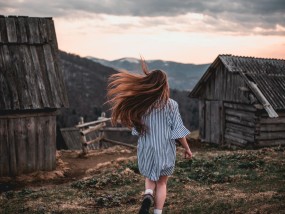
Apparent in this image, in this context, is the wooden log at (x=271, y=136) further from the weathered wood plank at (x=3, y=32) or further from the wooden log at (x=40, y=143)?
the weathered wood plank at (x=3, y=32)

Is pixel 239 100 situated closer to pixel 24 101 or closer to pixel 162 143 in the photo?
pixel 24 101

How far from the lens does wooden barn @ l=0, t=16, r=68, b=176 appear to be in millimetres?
12367

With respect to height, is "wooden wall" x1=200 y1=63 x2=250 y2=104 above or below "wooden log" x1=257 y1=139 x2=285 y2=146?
above

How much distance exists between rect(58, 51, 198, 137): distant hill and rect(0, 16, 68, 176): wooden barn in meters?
48.5

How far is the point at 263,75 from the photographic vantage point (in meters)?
19.6

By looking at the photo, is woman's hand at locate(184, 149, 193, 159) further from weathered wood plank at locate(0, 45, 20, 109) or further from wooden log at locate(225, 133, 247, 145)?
wooden log at locate(225, 133, 247, 145)

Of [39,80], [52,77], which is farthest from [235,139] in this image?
[39,80]

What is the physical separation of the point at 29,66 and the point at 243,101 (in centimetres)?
1093

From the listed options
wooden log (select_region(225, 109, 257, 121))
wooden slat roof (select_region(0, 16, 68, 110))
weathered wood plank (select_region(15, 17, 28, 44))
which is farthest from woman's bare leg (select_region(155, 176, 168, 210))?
wooden log (select_region(225, 109, 257, 121))

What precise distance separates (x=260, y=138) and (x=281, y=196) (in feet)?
41.4

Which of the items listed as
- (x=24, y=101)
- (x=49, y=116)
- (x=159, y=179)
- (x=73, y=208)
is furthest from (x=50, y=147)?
(x=159, y=179)

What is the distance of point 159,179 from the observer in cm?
511

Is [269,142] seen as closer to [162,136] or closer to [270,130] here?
[270,130]

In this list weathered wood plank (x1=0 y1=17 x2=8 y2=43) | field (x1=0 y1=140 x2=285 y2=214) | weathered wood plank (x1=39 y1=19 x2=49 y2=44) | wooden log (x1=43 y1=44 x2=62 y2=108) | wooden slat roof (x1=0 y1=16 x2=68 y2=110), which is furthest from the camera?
weathered wood plank (x1=39 y1=19 x2=49 y2=44)
